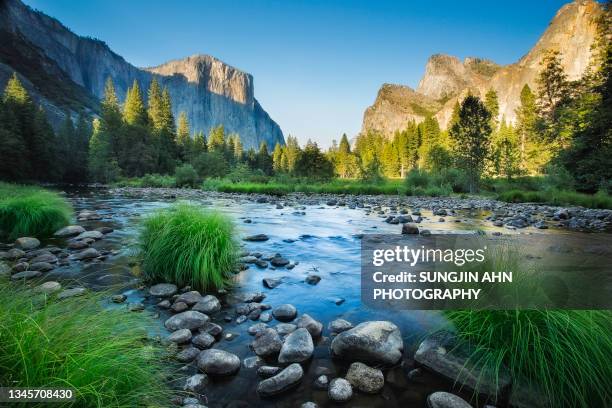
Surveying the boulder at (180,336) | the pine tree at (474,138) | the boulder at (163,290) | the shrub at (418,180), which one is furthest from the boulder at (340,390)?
the pine tree at (474,138)

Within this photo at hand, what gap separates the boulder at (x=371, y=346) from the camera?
275 centimetres

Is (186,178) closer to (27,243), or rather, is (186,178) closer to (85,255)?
(27,243)

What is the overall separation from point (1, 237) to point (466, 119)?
34.9m

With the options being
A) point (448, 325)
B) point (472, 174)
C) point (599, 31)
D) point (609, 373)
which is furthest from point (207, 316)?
point (472, 174)

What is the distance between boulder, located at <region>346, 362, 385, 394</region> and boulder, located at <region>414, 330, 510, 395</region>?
1.56ft

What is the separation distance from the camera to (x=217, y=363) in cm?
261

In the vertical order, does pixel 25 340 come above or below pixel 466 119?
below

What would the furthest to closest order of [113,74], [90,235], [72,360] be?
[113,74], [90,235], [72,360]

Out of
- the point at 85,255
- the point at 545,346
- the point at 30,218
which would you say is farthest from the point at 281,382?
the point at 30,218

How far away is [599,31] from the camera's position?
61.3 feet

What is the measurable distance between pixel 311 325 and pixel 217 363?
1.11 meters

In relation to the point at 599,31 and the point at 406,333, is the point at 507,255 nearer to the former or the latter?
the point at 406,333

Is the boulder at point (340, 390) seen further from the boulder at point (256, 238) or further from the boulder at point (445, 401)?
the boulder at point (256, 238)

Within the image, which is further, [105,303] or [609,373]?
[105,303]
